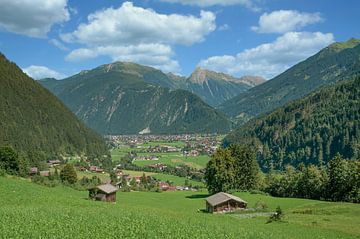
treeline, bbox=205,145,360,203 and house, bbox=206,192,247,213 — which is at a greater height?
treeline, bbox=205,145,360,203

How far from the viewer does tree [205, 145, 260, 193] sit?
10262 centimetres

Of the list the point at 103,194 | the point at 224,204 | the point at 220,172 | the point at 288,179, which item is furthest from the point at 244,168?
the point at 103,194

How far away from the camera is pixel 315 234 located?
43562 millimetres

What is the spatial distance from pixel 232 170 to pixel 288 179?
13815 mm

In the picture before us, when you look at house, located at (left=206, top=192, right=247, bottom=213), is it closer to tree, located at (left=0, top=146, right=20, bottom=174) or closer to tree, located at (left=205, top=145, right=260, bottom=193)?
tree, located at (left=205, top=145, right=260, bottom=193)

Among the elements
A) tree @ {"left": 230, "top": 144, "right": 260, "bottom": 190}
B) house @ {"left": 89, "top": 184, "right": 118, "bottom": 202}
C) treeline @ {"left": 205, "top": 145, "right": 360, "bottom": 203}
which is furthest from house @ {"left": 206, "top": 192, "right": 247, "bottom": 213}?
tree @ {"left": 230, "top": 144, "right": 260, "bottom": 190}

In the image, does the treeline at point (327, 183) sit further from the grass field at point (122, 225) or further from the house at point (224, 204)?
the house at point (224, 204)

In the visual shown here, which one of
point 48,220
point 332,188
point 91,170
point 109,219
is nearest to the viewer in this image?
point 48,220

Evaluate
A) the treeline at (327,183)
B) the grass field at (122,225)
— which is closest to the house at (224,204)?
the grass field at (122,225)

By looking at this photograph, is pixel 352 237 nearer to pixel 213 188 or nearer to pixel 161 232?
pixel 161 232

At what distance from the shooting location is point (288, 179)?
103 m

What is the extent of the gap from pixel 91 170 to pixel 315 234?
143 meters

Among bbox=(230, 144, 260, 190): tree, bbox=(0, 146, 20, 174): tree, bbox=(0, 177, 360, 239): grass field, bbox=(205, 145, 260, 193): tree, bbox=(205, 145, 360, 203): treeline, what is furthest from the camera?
bbox=(230, 144, 260, 190): tree

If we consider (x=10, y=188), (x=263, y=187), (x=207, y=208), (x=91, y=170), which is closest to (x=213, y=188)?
(x=263, y=187)
